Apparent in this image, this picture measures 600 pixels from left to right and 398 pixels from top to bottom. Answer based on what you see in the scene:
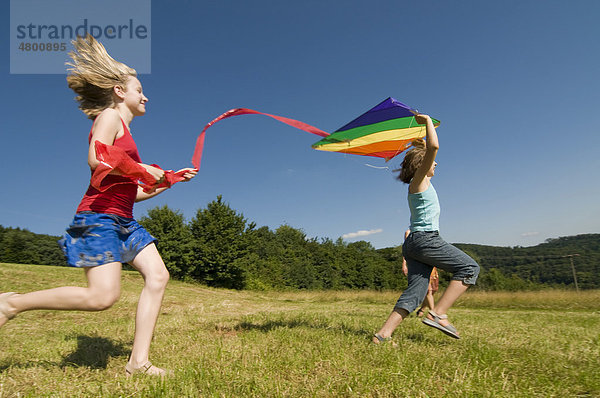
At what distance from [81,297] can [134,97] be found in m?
1.66

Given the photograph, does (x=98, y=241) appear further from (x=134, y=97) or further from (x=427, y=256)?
(x=427, y=256)

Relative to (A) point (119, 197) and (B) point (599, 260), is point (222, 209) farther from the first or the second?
(B) point (599, 260)

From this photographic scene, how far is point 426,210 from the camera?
135 inches

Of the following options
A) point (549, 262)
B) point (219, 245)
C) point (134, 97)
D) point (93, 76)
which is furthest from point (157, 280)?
point (549, 262)

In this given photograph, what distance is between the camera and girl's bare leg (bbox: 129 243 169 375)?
2.38m

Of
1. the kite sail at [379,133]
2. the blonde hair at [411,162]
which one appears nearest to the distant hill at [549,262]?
the kite sail at [379,133]

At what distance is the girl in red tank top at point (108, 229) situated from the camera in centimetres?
231

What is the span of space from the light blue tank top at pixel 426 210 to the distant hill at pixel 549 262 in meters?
34.2

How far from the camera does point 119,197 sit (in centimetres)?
261

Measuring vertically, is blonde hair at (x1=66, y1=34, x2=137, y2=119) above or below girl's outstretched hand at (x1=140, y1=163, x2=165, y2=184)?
above

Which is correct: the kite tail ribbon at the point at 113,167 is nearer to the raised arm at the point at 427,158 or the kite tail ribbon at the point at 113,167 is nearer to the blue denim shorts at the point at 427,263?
the raised arm at the point at 427,158

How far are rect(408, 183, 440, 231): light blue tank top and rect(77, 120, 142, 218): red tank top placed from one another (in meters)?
2.73

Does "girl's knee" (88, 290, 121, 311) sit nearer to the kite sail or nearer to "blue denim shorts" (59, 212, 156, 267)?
"blue denim shorts" (59, 212, 156, 267)

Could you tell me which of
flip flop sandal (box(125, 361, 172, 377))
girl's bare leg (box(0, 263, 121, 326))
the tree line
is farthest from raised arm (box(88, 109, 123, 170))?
the tree line
